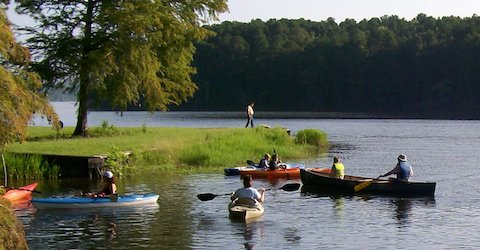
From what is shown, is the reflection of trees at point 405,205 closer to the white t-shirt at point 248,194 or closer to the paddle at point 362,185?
the paddle at point 362,185

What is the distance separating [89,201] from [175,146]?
46.1ft

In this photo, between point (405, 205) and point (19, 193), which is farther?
point (19, 193)

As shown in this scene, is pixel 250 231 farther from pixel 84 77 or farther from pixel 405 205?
pixel 84 77

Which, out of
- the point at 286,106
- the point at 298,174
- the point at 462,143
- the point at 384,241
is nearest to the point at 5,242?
the point at 384,241

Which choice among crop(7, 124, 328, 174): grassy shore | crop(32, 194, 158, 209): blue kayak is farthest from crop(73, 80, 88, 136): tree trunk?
crop(32, 194, 158, 209): blue kayak

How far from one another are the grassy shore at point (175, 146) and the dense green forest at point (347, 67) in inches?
3416

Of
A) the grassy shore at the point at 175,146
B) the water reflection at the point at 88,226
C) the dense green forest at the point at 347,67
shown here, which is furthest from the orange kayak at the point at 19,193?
the dense green forest at the point at 347,67

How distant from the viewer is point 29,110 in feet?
46.0

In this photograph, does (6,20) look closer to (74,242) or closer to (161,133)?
(74,242)

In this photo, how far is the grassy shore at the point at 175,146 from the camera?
37.2m

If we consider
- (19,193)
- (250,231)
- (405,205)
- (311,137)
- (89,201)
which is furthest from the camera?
(311,137)

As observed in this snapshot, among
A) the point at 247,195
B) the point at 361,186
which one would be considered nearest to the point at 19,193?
the point at 247,195

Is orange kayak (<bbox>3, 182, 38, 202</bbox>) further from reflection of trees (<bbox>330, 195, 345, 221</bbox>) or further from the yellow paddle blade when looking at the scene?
the yellow paddle blade

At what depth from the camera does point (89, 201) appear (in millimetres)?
26688
